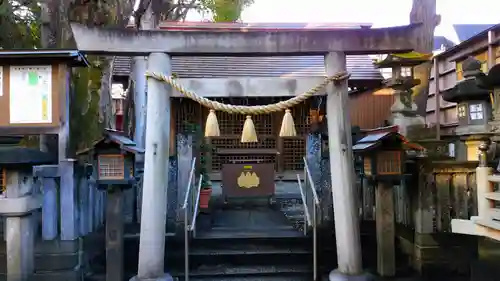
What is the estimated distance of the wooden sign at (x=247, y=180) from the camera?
1032 centimetres

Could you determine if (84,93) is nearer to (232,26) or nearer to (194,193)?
(194,193)

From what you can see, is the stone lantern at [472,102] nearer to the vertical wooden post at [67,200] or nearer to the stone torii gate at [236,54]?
the stone torii gate at [236,54]

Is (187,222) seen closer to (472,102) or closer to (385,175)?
(385,175)

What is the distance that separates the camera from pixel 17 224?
551cm

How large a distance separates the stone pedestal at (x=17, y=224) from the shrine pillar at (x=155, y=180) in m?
1.56

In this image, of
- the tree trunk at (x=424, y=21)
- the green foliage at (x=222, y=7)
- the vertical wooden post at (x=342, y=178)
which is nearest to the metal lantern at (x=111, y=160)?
the vertical wooden post at (x=342, y=178)

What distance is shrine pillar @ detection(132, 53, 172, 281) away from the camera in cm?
566

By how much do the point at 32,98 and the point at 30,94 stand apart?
7cm

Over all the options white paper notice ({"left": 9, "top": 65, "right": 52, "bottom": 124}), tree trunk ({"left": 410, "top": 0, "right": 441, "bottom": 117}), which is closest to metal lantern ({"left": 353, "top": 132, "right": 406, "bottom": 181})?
white paper notice ({"left": 9, "top": 65, "right": 52, "bottom": 124})

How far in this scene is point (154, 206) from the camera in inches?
226

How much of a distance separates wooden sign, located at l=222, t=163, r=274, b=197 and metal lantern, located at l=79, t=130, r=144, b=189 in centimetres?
471

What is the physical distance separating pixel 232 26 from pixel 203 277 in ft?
33.2

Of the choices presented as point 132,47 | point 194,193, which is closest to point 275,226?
point 194,193

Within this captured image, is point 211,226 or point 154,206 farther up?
point 154,206
